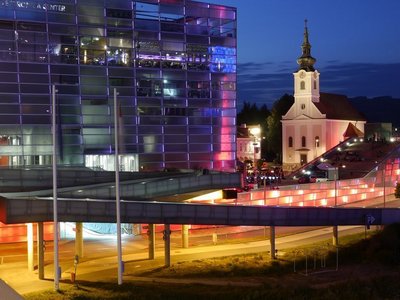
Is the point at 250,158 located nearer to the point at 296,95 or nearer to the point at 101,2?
the point at 296,95

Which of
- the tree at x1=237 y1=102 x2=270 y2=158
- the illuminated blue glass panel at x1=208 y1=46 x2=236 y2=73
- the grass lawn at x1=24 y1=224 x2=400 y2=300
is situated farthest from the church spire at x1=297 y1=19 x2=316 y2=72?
the grass lawn at x1=24 y1=224 x2=400 y2=300

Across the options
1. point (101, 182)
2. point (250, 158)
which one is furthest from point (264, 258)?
point (250, 158)

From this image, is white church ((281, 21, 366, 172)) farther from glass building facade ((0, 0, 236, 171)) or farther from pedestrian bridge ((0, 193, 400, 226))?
pedestrian bridge ((0, 193, 400, 226))

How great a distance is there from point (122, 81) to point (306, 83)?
60.5 meters

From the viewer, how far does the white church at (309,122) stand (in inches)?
4437

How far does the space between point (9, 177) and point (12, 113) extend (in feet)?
53.1

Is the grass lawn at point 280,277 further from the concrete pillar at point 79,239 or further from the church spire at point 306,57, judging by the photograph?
the church spire at point 306,57

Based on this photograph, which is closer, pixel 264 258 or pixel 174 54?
pixel 264 258

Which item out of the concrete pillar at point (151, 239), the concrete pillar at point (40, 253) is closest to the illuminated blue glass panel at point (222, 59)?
the concrete pillar at point (151, 239)

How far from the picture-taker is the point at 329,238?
46688 millimetres

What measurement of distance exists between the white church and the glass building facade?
4533 cm

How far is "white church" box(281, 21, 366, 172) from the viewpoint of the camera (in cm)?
11269

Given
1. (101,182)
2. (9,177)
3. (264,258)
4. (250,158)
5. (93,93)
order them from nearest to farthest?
(264,258)
(9,177)
(101,182)
(93,93)
(250,158)

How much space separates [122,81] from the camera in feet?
205
